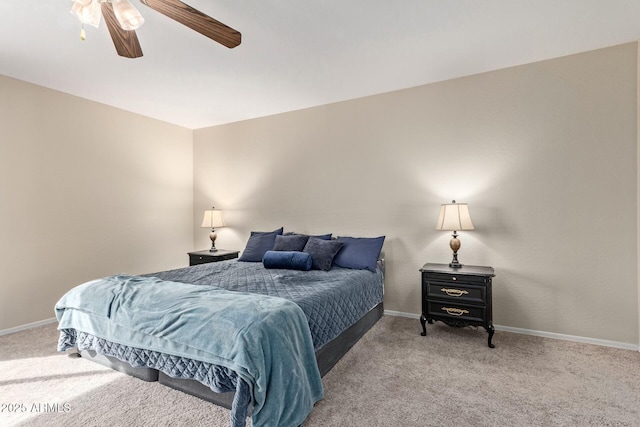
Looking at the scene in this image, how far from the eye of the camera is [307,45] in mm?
2758

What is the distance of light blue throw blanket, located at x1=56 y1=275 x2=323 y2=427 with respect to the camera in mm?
1637

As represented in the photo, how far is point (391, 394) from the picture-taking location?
6.92 feet

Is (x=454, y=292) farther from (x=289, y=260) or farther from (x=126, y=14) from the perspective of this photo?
(x=126, y=14)

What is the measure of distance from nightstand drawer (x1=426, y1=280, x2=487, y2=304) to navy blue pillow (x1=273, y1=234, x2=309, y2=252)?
4.87 ft

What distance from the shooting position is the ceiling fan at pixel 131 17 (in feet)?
5.33

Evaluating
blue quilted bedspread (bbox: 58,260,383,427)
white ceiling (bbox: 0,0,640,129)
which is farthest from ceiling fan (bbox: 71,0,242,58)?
blue quilted bedspread (bbox: 58,260,383,427)

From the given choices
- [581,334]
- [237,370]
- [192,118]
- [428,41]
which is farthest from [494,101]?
[192,118]

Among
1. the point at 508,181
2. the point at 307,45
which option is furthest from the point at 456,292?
the point at 307,45

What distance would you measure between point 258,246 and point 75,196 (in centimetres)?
231

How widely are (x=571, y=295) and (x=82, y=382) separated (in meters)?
4.16

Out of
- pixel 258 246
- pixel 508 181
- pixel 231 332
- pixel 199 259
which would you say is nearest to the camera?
pixel 231 332

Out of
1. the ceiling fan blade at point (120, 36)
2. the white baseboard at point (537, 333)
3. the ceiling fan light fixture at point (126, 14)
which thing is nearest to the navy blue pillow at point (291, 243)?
the white baseboard at point (537, 333)

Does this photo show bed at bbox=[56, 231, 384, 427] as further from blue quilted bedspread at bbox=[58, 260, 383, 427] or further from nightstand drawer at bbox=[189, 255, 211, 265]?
nightstand drawer at bbox=[189, 255, 211, 265]

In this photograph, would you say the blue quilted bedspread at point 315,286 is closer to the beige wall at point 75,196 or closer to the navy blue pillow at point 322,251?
the navy blue pillow at point 322,251
